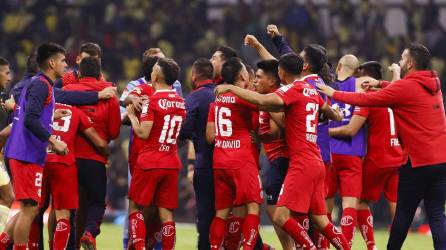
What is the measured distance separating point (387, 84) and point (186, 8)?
15.7m

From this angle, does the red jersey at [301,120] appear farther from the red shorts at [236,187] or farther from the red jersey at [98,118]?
the red jersey at [98,118]

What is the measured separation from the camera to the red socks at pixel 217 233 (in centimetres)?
1209

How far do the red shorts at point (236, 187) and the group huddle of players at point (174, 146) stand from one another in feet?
0.04

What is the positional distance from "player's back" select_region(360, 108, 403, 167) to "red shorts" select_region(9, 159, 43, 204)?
4275mm

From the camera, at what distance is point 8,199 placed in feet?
43.7

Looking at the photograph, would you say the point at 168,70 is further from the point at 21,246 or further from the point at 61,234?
the point at 21,246

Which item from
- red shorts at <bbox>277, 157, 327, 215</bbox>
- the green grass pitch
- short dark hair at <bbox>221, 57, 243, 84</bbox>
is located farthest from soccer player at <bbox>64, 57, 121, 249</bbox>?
the green grass pitch

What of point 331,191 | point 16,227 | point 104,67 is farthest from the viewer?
point 104,67

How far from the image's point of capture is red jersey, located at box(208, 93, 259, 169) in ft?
39.6

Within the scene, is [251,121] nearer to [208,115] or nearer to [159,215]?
[208,115]

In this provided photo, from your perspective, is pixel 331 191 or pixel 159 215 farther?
pixel 331 191

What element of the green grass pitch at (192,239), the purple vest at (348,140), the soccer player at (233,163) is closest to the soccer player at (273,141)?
the soccer player at (233,163)

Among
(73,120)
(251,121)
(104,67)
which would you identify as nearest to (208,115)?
(251,121)

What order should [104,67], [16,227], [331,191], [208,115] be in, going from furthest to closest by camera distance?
[104,67], [331,191], [208,115], [16,227]
